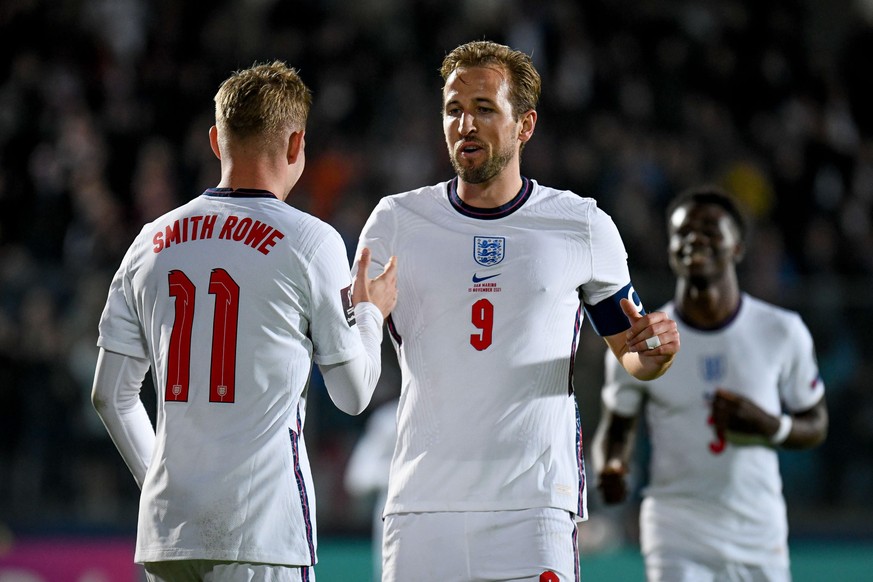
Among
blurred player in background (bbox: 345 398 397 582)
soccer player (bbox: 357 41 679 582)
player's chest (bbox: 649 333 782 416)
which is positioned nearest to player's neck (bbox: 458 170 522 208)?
soccer player (bbox: 357 41 679 582)

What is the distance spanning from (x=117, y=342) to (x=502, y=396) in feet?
4.08

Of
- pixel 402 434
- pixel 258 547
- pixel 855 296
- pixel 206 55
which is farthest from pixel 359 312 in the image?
pixel 206 55

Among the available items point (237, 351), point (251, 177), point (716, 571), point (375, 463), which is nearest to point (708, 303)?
point (716, 571)

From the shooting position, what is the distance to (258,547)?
Result: 11.9 feet

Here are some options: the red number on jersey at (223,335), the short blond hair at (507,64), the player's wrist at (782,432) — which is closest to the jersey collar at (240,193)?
the red number on jersey at (223,335)

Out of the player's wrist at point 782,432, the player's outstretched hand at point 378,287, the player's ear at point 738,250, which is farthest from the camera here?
the player's ear at point 738,250

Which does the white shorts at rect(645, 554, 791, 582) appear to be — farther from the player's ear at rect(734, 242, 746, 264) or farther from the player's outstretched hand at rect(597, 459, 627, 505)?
the player's ear at rect(734, 242, 746, 264)

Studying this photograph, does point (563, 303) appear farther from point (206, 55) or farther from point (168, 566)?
point (206, 55)

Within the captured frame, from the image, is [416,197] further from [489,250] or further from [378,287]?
[378,287]

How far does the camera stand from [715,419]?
5.68m

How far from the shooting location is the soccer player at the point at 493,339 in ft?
13.7

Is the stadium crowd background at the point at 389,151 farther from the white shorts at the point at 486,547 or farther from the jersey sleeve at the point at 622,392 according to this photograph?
the white shorts at the point at 486,547

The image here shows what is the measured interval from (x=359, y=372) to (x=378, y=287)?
1.39 ft

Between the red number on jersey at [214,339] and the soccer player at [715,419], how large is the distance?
247 cm
